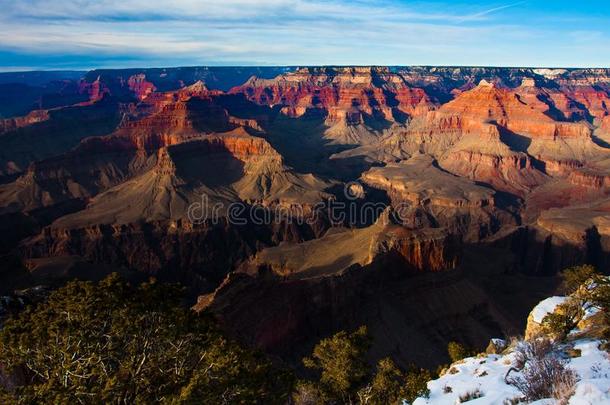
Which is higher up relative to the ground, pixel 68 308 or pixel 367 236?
pixel 68 308

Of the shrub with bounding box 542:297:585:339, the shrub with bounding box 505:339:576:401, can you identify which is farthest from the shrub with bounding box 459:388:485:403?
the shrub with bounding box 542:297:585:339

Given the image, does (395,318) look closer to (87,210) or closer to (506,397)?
(506,397)

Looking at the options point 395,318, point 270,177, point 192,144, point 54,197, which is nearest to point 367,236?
point 395,318

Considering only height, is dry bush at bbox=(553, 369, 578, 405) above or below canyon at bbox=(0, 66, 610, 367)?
above

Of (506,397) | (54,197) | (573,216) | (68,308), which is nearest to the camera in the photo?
(506,397)

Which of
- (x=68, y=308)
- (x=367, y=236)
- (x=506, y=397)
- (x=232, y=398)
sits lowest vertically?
(x=367, y=236)

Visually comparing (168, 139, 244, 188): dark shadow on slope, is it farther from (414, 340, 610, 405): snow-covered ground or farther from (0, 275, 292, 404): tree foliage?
(414, 340, 610, 405): snow-covered ground

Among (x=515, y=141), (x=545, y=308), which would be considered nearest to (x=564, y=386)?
(x=545, y=308)
